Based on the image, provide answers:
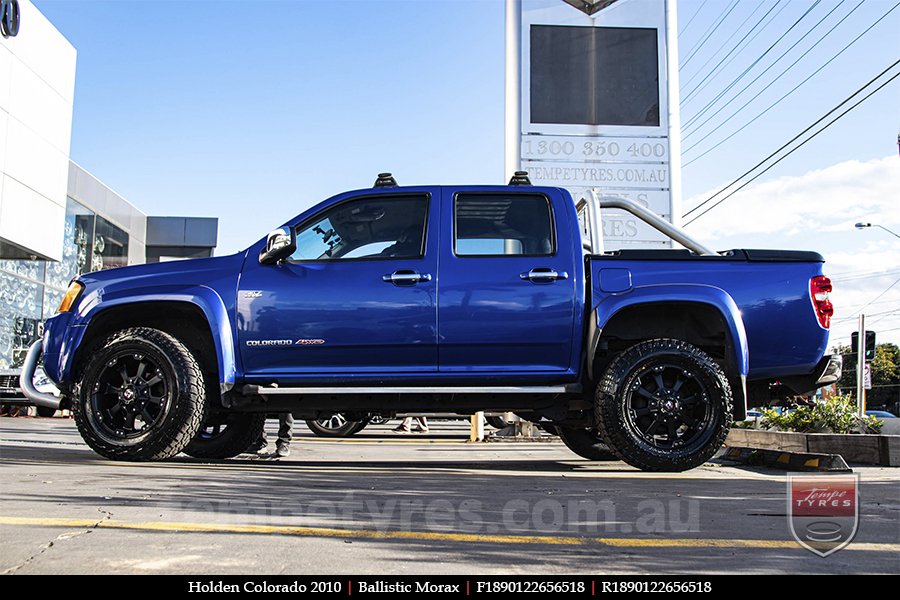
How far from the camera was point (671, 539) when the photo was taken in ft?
10.6

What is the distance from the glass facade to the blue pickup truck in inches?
751

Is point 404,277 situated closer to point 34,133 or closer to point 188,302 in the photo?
point 188,302

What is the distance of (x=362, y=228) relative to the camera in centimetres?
630

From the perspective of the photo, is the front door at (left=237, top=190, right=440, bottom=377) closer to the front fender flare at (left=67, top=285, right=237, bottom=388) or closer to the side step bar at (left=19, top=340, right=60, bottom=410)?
the front fender flare at (left=67, top=285, right=237, bottom=388)

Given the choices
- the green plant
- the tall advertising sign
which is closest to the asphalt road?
the green plant

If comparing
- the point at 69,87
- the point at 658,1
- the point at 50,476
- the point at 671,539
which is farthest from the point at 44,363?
the point at 69,87

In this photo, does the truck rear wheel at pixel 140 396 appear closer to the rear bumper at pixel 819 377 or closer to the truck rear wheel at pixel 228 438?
the truck rear wheel at pixel 228 438

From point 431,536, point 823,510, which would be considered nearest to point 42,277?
point 431,536

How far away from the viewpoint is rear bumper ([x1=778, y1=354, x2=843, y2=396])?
230 inches

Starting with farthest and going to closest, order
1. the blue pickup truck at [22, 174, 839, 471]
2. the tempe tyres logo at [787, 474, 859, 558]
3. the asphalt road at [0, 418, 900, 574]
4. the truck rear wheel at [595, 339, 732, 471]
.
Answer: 1. the blue pickup truck at [22, 174, 839, 471]
2. the truck rear wheel at [595, 339, 732, 471]
3. the tempe tyres logo at [787, 474, 859, 558]
4. the asphalt road at [0, 418, 900, 574]

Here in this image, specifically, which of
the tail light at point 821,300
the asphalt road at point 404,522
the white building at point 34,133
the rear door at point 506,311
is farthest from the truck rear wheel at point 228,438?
the white building at point 34,133

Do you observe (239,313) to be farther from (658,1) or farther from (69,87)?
(69,87)

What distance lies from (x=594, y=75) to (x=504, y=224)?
9.01 metres

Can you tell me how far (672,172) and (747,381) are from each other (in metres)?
8.28
